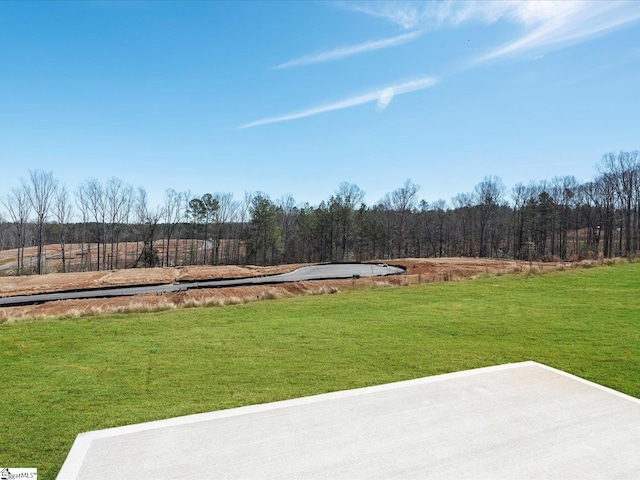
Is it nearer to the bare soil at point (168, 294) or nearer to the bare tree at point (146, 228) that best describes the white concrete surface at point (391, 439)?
the bare soil at point (168, 294)

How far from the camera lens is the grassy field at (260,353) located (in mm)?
3523

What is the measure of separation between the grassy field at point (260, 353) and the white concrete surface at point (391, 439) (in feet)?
1.16

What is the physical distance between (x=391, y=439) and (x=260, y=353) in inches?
113

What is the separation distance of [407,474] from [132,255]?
53061 mm

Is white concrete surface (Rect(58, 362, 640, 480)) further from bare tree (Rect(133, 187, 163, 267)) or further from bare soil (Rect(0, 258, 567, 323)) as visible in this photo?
bare tree (Rect(133, 187, 163, 267))

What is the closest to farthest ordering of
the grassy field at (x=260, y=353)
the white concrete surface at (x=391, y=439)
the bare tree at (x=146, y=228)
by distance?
the white concrete surface at (x=391, y=439), the grassy field at (x=260, y=353), the bare tree at (x=146, y=228)

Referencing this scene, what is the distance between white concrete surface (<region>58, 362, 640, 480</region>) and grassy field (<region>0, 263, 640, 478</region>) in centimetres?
35

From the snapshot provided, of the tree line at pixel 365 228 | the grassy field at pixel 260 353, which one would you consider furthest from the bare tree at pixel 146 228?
the grassy field at pixel 260 353

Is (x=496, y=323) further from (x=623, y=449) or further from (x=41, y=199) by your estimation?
(x=41, y=199)

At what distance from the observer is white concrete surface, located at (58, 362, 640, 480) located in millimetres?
2494

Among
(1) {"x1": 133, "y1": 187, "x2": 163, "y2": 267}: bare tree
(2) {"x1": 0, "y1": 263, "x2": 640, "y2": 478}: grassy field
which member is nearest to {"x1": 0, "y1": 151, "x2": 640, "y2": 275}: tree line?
(1) {"x1": 133, "y1": 187, "x2": 163, "y2": 267}: bare tree

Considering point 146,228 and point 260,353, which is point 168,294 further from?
point 146,228

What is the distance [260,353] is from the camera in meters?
5.36

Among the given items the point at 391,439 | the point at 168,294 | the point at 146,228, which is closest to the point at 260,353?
the point at 391,439
